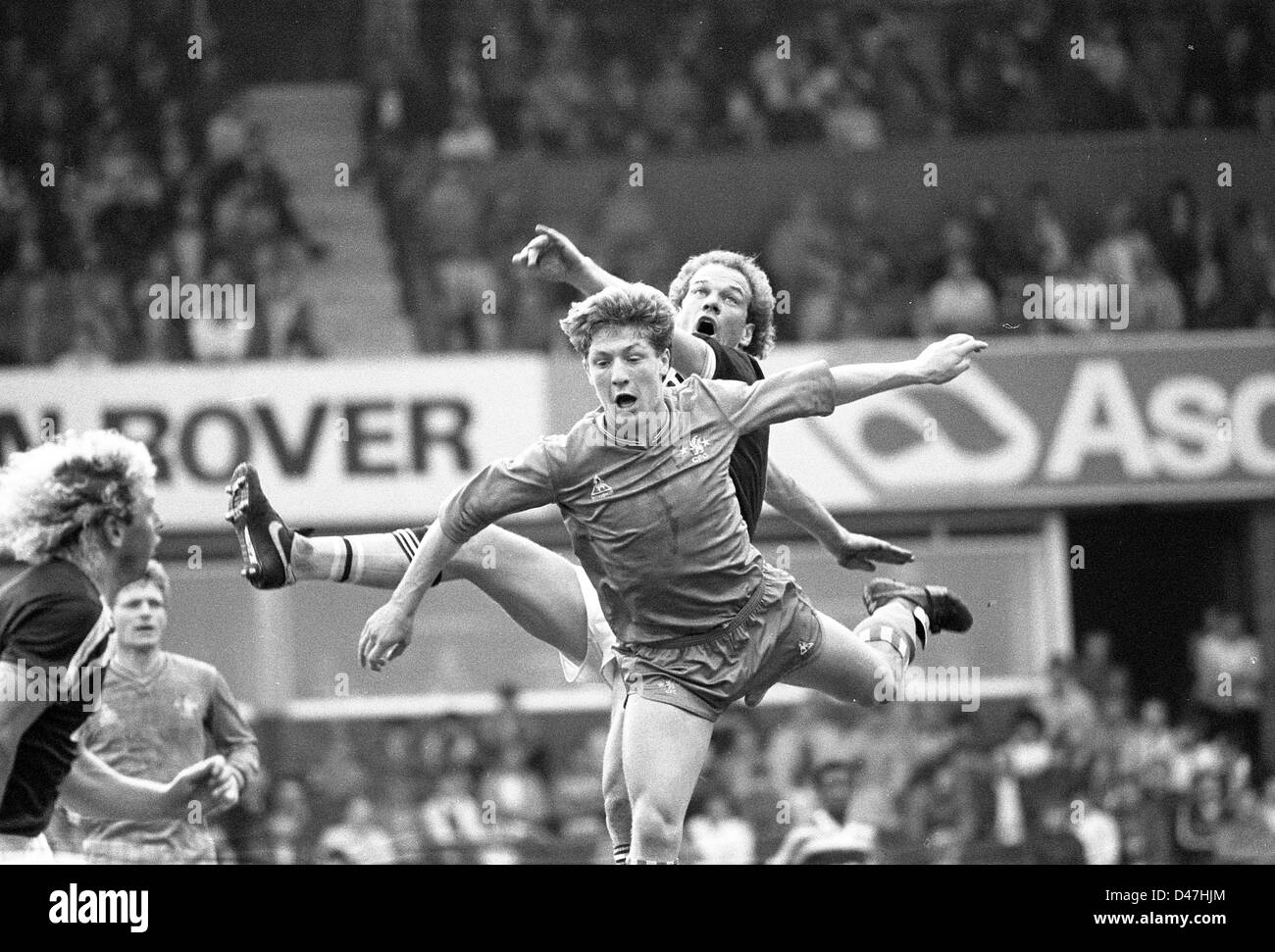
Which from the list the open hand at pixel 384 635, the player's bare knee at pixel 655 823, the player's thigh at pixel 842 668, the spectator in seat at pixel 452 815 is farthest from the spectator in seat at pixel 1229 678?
the open hand at pixel 384 635

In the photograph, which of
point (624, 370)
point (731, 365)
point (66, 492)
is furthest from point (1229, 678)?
point (66, 492)

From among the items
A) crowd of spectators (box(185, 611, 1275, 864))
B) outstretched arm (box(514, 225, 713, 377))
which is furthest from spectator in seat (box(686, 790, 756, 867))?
outstretched arm (box(514, 225, 713, 377))

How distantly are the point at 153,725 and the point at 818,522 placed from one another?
7.80 feet

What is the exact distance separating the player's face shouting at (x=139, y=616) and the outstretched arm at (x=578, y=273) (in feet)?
6.47

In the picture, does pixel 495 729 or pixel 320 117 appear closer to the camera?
pixel 495 729

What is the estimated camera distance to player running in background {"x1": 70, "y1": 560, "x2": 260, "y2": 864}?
6.70 metres

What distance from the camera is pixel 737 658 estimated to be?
5477 mm

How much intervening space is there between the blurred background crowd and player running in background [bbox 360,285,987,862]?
5859mm

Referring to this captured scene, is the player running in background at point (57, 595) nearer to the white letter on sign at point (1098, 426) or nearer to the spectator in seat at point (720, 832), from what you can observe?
the spectator in seat at point (720, 832)

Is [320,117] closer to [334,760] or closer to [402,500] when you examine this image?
[402,500]

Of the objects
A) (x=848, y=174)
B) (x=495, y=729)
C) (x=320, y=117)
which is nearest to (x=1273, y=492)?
(x=848, y=174)

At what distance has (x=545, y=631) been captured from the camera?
5.87m

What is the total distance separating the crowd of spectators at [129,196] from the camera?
470 inches
